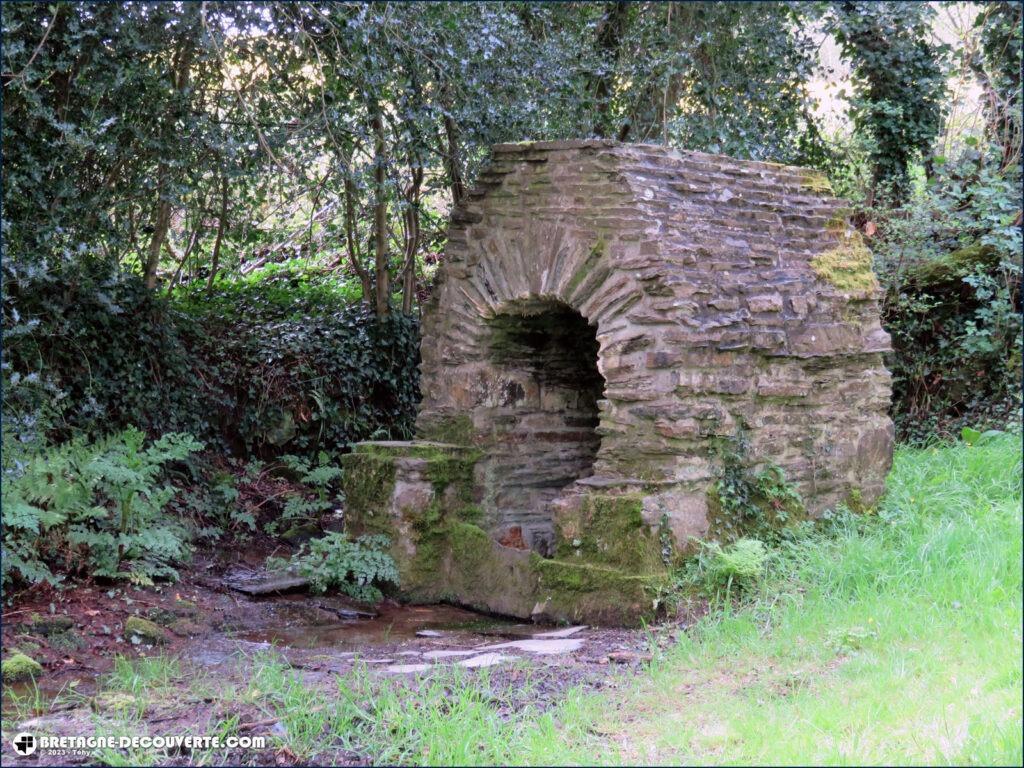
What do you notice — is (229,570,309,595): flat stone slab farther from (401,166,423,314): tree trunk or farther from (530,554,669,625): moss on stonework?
(401,166,423,314): tree trunk

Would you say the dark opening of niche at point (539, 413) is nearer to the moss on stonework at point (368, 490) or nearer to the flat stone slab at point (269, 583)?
the moss on stonework at point (368, 490)

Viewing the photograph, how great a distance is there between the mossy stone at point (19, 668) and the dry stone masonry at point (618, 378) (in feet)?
7.87

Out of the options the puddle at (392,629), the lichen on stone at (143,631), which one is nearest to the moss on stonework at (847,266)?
the puddle at (392,629)

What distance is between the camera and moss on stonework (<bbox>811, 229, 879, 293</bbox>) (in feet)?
22.8

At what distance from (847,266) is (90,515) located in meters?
5.13

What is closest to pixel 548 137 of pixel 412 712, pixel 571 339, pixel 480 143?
pixel 480 143

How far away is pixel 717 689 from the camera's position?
14.1 ft

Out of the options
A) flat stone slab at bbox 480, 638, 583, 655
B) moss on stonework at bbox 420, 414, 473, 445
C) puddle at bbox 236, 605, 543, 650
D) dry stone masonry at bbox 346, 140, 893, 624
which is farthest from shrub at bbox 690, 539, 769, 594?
moss on stonework at bbox 420, 414, 473, 445

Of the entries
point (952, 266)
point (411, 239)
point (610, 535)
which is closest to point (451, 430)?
point (610, 535)

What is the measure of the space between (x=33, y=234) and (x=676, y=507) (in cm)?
394

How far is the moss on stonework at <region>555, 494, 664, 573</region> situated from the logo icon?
298cm

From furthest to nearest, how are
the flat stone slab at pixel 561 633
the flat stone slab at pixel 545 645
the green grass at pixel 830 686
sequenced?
1. the flat stone slab at pixel 561 633
2. the flat stone slab at pixel 545 645
3. the green grass at pixel 830 686

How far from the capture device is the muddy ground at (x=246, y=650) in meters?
4.12

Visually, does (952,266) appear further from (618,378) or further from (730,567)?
(730,567)
